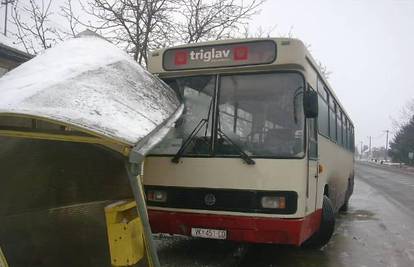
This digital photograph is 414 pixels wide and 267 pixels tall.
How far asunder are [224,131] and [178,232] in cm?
145

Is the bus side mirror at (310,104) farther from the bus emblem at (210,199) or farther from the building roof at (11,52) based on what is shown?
the building roof at (11,52)

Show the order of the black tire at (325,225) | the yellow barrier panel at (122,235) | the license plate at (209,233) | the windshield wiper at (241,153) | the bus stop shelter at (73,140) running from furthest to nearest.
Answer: the black tire at (325,225)
the license plate at (209,233)
the windshield wiper at (241,153)
the yellow barrier panel at (122,235)
the bus stop shelter at (73,140)

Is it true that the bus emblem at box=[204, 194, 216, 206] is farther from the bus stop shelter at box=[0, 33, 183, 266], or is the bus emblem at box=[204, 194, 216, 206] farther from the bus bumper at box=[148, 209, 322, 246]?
the bus stop shelter at box=[0, 33, 183, 266]

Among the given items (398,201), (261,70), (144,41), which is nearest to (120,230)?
(261,70)

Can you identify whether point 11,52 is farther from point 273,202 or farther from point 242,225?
point 273,202

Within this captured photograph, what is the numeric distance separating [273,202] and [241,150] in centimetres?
74

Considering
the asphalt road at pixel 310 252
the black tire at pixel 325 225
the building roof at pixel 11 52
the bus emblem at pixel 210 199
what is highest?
the building roof at pixel 11 52

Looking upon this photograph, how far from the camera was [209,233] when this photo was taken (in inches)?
243

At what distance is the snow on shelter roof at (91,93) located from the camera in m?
3.67

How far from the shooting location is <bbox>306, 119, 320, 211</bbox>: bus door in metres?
6.24

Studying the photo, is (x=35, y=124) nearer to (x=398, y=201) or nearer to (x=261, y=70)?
(x=261, y=70)

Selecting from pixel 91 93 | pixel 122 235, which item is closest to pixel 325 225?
pixel 122 235

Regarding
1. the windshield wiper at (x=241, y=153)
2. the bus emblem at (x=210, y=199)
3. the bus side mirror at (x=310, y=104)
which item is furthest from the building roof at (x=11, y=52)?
the bus side mirror at (x=310, y=104)

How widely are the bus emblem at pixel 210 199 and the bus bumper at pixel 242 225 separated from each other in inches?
5.9
